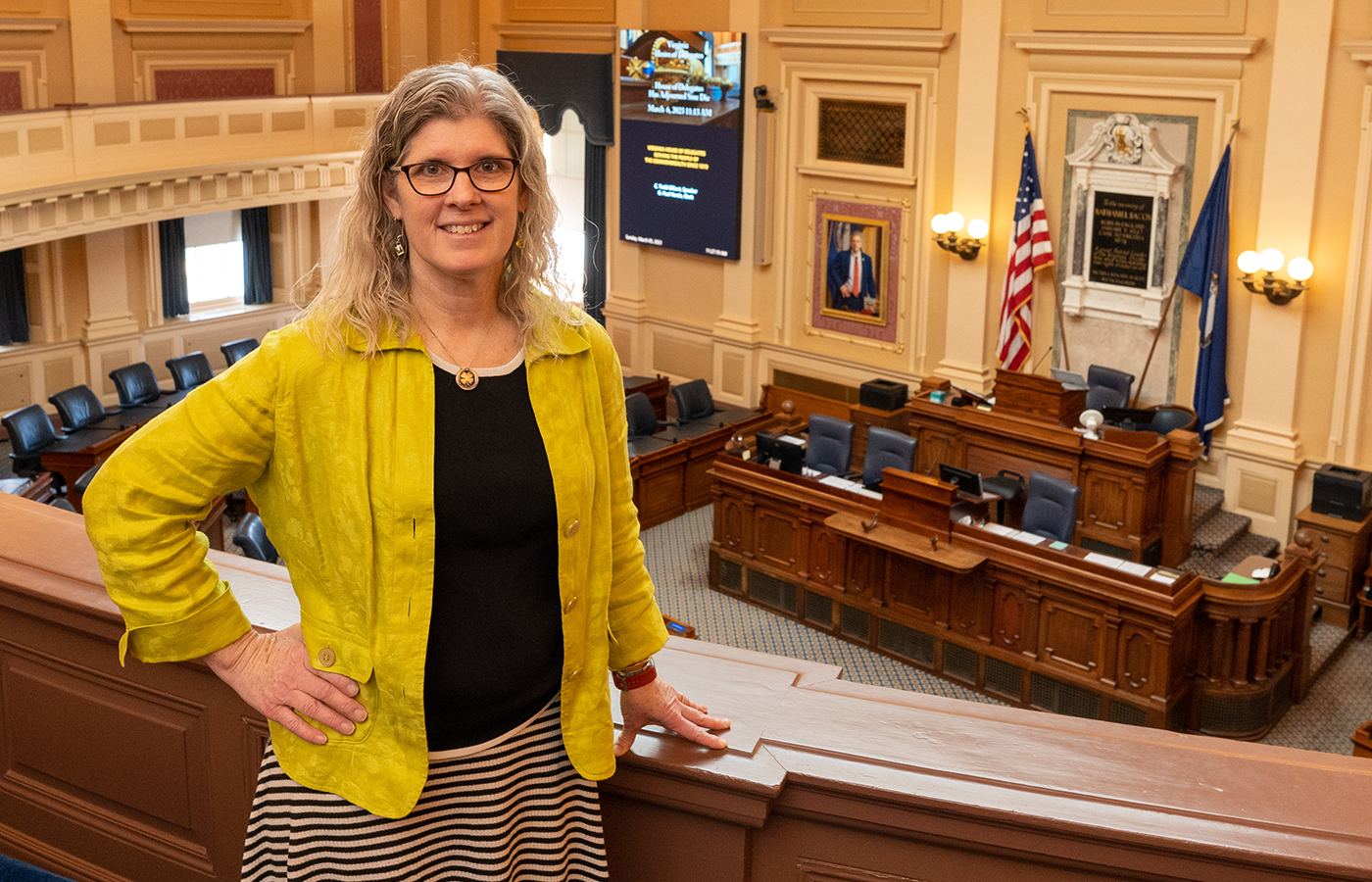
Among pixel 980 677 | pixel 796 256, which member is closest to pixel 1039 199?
pixel 796 256

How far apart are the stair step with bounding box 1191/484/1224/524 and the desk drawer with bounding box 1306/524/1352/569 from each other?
34.1 inches

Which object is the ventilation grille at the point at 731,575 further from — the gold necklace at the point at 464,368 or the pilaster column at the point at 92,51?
the gold necklace at the point at 464,368

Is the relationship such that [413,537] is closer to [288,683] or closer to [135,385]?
[288,683]

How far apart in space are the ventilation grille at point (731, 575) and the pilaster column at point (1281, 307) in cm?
387

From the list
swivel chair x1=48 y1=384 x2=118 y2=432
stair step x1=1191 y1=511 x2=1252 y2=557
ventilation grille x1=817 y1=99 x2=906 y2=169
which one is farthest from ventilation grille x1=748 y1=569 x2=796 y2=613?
swivel chair x1=48 y1=384 x2=118 y2=432

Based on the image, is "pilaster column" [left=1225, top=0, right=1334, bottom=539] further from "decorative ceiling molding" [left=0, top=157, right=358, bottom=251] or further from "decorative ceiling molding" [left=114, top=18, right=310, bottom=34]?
"decorative ceiling molding" [left=114, top=18, right=310, bottom=34]

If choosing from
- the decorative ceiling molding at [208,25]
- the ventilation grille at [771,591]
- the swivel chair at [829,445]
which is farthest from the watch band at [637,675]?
the decorative ceiling molding at [208,25]

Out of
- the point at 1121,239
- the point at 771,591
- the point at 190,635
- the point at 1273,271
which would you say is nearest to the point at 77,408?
the point at 771,591

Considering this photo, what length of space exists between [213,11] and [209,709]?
1316 centimetres

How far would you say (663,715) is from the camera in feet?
5.29

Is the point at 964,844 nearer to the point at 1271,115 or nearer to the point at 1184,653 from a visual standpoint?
the point at 1184,653

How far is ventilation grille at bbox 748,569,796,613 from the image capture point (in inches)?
361

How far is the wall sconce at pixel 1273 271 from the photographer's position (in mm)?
9281

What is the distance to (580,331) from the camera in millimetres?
1635
